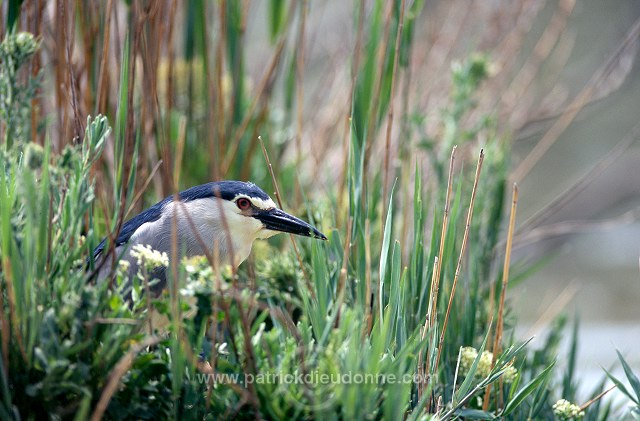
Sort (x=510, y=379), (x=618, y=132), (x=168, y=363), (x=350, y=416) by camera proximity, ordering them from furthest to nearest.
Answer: (x=618, y=132)
(x=510, y=379)
(x=168, y=363)
(x=350, y=416)

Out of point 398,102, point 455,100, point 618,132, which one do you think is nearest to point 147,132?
point 455,100

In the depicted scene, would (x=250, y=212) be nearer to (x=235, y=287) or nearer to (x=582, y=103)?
(x=235, y=287)

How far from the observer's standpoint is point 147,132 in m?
1.59

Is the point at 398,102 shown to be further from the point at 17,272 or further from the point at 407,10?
the point at 17,272

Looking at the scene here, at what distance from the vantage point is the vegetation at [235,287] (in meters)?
0.91

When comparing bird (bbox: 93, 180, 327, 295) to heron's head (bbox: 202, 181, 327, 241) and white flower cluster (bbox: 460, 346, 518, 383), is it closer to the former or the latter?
heron's head (bbox: 202, 181, 327, 241)

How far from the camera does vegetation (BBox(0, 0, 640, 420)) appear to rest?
91cm

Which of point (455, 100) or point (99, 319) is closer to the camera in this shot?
point (99, 319)

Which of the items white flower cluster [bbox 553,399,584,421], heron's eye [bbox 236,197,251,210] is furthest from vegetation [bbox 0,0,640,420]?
heron's eye [bbox 236,197,251,210]

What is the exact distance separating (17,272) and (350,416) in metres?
0.39

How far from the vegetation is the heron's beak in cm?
8

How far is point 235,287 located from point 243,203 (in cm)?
49

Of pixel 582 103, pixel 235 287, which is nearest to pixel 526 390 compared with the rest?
pixel 235 287

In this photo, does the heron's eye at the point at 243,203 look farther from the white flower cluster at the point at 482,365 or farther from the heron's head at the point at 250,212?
the white flower cluster at the point at 482,365
